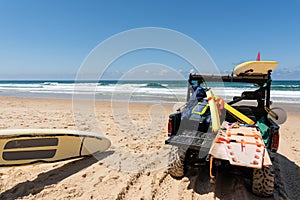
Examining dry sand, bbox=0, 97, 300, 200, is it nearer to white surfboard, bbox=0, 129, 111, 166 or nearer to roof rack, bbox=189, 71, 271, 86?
white surfboard, bbox=0, 129, 111, 166

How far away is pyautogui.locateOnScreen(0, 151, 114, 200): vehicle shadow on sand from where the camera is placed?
2.93 metres

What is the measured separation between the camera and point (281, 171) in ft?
12.4

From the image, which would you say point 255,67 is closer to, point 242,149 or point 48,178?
point 242,149

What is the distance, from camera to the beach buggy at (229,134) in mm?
2385

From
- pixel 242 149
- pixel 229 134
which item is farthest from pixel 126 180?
pixel 242 149

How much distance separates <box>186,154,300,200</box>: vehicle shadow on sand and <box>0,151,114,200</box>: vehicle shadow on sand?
2.04 meters

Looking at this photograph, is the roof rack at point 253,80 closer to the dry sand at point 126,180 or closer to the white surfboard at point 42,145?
the dry sand at point 126,180

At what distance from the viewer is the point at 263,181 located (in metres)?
2.74

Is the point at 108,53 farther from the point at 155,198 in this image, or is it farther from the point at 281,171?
the point at 281,171

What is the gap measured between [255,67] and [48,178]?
4.23 m

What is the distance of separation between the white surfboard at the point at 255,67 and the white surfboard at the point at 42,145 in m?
3.48

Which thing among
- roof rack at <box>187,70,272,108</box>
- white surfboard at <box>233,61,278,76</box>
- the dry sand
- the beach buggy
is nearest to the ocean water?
roof rack at <box>187,70,272,108</box>

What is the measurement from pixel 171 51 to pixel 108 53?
1.77 meters

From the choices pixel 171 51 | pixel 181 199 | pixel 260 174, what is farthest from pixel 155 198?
pixel 171 51
